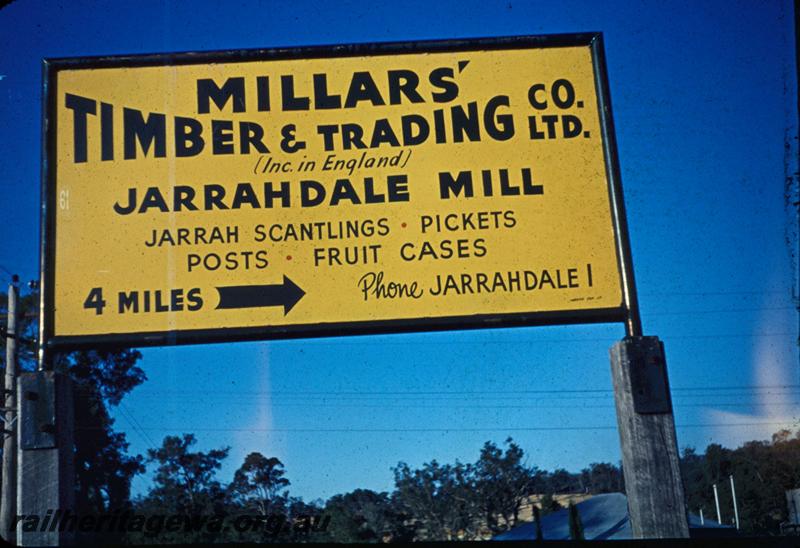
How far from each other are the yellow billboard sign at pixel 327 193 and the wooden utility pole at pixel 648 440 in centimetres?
33

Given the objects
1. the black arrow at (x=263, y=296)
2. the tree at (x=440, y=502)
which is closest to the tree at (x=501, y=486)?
the tree at (x=440, y=502)

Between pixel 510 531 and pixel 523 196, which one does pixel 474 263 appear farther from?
pixel 510 531

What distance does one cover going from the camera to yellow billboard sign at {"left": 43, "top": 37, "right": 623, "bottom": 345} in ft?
13.4

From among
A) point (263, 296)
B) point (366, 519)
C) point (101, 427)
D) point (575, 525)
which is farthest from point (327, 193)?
point (101, 427)

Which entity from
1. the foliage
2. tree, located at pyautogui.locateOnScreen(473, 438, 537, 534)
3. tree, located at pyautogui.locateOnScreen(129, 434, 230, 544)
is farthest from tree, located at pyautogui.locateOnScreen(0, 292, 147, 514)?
the foliage

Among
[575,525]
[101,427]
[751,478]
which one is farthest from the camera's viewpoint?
[101,427]

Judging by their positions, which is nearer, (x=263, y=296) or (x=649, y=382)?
(x=649, y=382)

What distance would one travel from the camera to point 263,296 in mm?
4105

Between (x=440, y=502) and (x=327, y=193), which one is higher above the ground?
(x=327, y=193)

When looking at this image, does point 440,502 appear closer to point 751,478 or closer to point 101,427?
point 751,478

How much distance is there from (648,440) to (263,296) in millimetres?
1825

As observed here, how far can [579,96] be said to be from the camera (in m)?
4.36

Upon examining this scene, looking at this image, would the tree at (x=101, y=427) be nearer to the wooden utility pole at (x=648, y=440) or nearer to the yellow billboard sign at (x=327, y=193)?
the yellow billboard sign at (x=327, y=193)

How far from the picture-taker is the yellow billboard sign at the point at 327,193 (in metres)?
4.08
